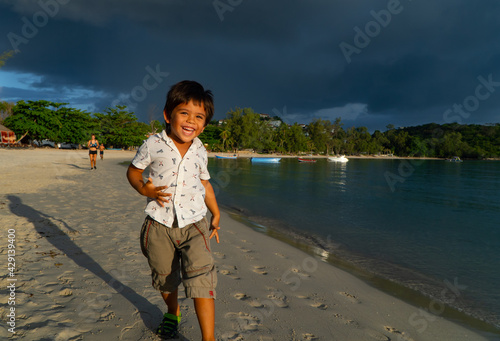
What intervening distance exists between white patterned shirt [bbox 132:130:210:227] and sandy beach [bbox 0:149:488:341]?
1233 mm

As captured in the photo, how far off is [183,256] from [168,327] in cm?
77

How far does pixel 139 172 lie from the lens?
2.35m

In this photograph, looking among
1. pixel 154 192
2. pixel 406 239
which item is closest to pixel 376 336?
pixel 154 192

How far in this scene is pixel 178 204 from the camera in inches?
93.0

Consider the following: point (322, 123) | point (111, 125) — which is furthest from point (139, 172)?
point (322, 123)

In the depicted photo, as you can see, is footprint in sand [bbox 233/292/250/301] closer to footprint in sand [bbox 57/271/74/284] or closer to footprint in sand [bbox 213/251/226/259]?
footprint in sand [bbox 213/251/226/259]

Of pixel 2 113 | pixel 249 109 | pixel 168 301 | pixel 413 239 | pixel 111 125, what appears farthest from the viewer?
pixel 249 109

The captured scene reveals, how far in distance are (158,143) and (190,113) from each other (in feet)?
1.22

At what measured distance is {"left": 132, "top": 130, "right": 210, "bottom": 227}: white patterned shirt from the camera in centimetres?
234

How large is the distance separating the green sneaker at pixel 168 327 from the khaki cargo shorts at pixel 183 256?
0.35 metres

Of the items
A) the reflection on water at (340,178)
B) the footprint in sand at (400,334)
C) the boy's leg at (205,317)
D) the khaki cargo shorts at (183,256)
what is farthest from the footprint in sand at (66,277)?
the reflection on water at (340,178)

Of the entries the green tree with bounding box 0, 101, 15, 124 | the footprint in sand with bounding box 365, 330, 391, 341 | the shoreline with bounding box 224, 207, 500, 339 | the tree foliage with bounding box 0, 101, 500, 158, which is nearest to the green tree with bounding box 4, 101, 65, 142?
the tree foliage with bounding box 0, 101, 500, 158

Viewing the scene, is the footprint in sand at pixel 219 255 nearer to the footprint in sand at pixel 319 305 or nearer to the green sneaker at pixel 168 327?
the footprint in sand at pixel 319 305

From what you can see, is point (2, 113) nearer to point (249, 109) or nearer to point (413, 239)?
point (249, 109)
